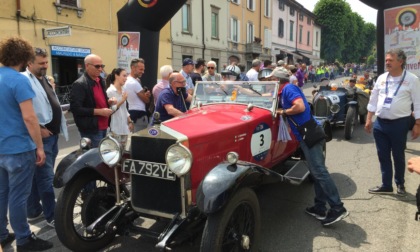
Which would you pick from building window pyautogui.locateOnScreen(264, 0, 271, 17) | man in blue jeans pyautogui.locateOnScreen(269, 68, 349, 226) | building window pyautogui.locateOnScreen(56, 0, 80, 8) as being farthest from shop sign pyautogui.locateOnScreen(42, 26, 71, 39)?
building window pyautogui.locateOnScreen(264, 0, 271, 17)

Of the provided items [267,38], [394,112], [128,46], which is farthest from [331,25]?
[394,112]

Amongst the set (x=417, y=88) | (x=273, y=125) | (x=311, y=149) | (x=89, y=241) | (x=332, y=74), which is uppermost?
(x=332, y=74)

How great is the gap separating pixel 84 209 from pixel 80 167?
40 cm

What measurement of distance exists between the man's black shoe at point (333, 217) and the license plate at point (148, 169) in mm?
1821

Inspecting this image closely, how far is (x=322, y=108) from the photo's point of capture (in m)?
8.14

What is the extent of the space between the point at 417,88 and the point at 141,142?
3.39 meters

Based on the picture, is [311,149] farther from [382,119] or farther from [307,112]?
[382,119]

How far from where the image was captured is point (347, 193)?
4621 mm

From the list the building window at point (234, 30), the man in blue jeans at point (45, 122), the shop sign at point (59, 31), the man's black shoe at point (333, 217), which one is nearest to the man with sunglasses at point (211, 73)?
the man in blue jeans at point (45, 122)

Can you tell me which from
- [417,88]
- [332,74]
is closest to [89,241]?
[417,88]

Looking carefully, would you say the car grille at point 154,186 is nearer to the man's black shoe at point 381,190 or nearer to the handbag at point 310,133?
the handbag at point 310,133

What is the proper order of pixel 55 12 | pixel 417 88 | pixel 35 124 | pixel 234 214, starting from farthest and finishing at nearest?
pixel 55 12, pixel 417 88, pixel 35 124, pixel 234 214

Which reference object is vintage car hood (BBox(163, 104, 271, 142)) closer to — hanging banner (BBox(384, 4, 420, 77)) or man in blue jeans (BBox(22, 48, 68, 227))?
man in blue jeans (BBox(22, 48, 68, 227))

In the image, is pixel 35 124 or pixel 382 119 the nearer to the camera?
pixel 35 124
